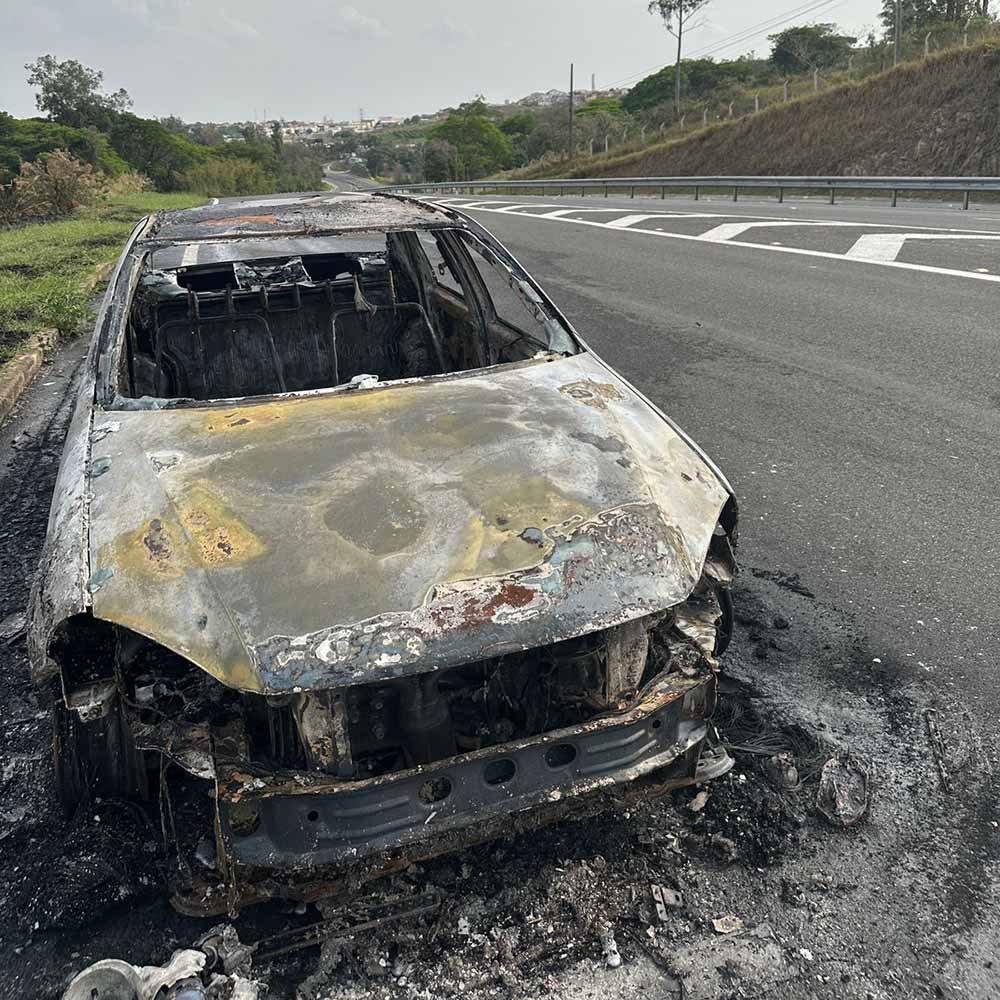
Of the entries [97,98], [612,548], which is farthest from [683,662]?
[97,98]

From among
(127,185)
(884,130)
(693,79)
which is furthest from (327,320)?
(693,79)

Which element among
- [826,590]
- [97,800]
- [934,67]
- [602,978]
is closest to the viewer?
[602,978]

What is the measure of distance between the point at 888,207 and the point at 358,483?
17.5 m

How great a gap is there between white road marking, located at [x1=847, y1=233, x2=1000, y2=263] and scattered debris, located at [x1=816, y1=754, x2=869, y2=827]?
28.9 feet

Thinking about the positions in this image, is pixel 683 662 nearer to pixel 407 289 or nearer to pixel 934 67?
pixel 407 289

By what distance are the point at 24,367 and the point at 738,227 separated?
10789 millimetres

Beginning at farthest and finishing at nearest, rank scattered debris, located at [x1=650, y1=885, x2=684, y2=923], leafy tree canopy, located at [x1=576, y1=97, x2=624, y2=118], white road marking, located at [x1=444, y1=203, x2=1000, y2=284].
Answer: leafy tree canopy, located at [x1=576, y1=97, x2=624, y2=118] → white road marking, located at [x1=444, y1=203, x2=1000, y2=284] → scattered debris, located at [x1=650, y1=885, x2=684, y2=923]

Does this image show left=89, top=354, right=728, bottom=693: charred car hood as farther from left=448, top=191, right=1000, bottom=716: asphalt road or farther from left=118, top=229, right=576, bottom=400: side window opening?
left=448, top=191, right=1000, bottom=716: asphalt road

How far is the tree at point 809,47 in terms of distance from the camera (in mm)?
46688

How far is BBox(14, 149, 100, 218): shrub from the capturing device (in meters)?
20.1

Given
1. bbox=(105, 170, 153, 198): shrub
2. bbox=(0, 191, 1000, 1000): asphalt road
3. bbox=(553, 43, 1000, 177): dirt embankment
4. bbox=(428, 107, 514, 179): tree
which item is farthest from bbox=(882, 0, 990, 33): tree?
bbox=(428, 107, 514, 179): tree

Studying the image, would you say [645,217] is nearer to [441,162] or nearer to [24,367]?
[24,367]

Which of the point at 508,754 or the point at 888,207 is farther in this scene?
the point at 888,207

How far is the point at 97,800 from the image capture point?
228 cm
